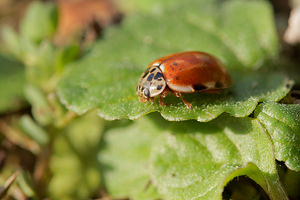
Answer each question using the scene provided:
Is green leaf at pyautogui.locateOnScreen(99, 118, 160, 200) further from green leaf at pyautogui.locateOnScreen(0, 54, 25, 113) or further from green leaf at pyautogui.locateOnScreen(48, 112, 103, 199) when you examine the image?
green leaf at pyautogui.locateOnScreen(0, 54, 25, 113)

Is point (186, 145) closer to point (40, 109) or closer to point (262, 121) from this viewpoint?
point (262, 121)

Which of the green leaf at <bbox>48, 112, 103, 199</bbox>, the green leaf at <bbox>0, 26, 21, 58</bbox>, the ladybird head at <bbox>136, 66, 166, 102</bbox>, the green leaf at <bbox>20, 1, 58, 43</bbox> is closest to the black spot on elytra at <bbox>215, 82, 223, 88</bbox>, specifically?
the ladybird head at <bbox>136, 66, 166, 102</bbox>

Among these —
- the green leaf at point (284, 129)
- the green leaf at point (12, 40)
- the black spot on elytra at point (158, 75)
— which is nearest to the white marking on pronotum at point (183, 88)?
the black spot on elytra at point (158, 75)

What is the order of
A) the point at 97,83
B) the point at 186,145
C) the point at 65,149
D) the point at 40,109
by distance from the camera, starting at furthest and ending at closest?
1. the point at 65,149
2. the point at 40,109
3. the point at 97,83
4. the point at 186,145

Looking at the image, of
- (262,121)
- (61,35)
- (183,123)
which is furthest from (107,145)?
(61,35)

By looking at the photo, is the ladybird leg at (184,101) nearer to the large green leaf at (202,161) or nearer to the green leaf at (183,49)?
the green leaf at (183,49)

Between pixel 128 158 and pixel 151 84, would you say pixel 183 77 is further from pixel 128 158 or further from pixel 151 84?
pixel 128 158
